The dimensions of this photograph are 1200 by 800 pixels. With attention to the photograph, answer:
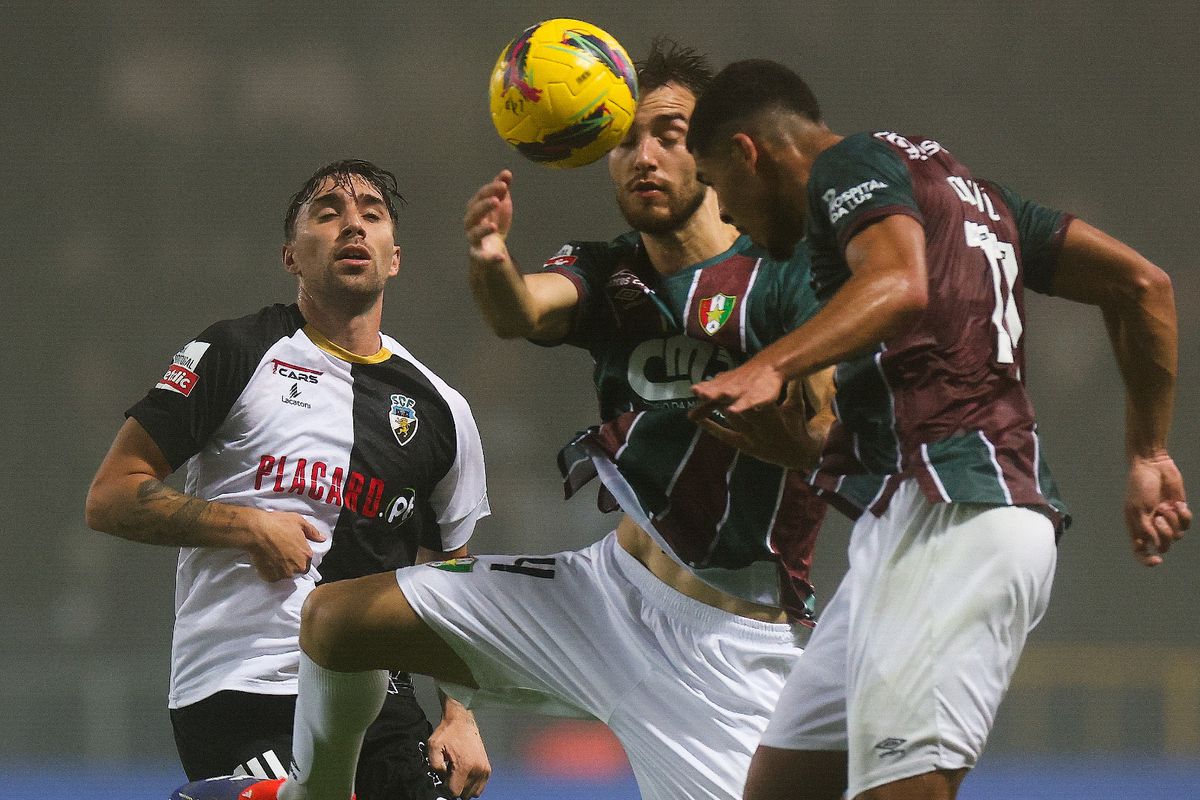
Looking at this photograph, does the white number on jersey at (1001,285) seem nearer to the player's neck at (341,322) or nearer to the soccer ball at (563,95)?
the soccer ball at (563,95)

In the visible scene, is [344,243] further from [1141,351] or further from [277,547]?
[1141,351]

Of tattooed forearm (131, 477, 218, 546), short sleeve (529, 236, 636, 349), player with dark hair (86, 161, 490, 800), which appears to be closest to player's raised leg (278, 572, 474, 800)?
player with dark hair (86, 161, 490, 800)

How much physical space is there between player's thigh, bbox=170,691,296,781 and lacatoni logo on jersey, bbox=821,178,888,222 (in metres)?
1.85

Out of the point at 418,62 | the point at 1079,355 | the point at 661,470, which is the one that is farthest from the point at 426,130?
the point at 661,470

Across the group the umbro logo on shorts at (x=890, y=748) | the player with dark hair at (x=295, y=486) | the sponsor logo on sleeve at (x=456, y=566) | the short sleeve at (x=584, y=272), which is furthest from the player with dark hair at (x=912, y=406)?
the player with dark hair at (x=295, y=486)

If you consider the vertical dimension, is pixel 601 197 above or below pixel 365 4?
below

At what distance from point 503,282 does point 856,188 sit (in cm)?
81

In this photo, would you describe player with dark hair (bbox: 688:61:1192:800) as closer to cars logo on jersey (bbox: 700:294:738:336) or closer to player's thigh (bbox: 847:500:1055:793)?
player's thigh (bbox: 847:500:1055:793)

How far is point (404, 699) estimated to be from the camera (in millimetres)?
3480

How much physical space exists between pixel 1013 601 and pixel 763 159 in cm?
85

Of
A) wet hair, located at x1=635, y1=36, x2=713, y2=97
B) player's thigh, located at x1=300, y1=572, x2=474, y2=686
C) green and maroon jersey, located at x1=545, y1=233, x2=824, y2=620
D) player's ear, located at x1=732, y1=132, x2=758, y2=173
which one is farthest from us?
wet hair, located at x1=635, y1=36, x2=713, y2=97

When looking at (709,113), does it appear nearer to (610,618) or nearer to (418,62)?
(610,618)

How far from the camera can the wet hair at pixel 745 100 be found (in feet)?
8.06

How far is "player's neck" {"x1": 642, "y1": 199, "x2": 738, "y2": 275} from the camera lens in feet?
10.0
